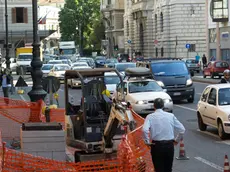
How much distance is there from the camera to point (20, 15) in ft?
288

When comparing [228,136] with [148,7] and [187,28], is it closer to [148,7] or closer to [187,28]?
[187,28]

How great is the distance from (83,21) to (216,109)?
116561mm

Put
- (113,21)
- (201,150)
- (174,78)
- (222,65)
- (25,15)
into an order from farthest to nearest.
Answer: (113,21) < (25,15) < (222,65) < (174,78) < (201,150)

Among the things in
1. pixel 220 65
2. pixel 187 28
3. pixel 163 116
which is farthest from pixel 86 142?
pixel 187 28

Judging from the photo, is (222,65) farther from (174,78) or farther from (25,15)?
(25,15)

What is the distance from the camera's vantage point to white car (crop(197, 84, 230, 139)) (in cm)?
1772

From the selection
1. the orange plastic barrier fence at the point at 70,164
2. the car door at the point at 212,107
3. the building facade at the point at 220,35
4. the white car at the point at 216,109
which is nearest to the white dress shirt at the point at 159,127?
the orange plastic barrier fence at the point at 70,164

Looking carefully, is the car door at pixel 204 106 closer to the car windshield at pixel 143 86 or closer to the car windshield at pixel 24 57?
the car windshield at pixel 143 86

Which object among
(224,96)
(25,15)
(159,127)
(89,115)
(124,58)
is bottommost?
(124,58)

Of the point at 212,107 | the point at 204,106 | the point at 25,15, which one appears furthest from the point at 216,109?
the point at 25,15

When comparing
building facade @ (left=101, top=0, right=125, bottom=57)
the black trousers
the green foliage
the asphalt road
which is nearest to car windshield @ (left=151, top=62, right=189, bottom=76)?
the asphalt road

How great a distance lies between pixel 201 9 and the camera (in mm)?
76375

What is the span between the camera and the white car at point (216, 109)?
58.1 ft

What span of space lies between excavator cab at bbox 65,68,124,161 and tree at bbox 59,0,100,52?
384 feet
